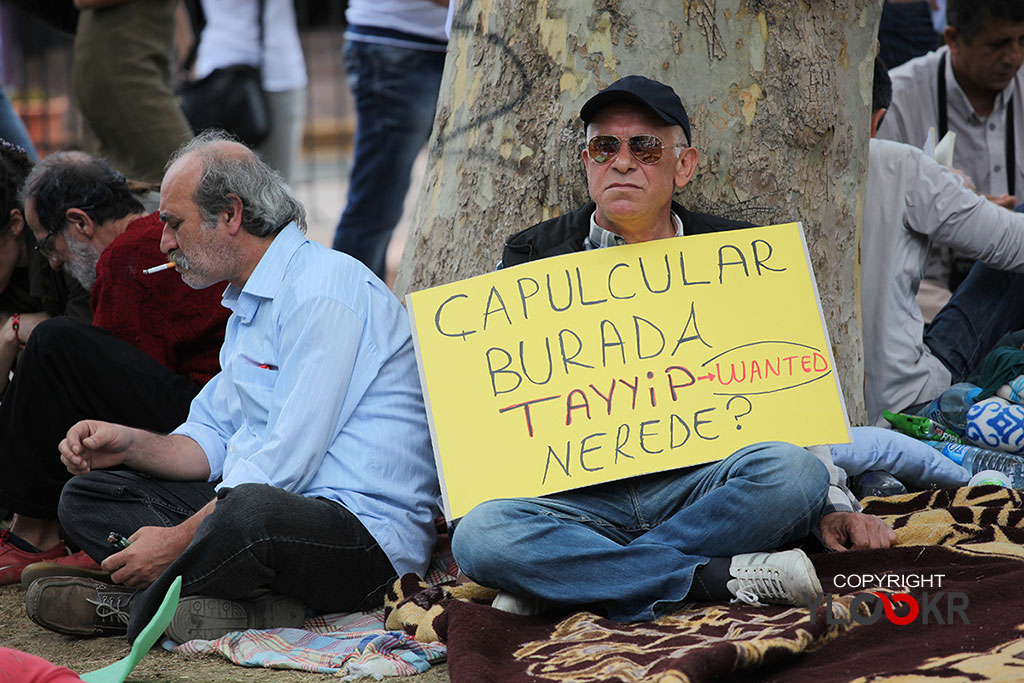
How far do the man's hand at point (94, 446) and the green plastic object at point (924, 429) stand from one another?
257 cm

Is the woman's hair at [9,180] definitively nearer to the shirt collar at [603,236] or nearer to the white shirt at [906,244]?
the shirt collar at [603,236]

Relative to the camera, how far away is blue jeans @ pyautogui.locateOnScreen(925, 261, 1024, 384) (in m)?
4.57

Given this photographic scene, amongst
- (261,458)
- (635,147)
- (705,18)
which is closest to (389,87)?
(705,18)

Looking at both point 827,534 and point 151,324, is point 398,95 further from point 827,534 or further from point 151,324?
point 827,534

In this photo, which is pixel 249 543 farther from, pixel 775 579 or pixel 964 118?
pixel 964 118

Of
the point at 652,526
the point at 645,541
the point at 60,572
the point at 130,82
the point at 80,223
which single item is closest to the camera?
the point at 645,541

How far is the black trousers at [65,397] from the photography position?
385 centimetres

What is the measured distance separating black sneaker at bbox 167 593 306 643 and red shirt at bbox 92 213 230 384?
1.01 m

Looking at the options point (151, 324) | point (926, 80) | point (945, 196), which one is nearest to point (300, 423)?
point (151, 324)

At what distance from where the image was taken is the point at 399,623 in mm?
3230

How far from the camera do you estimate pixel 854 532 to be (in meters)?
3.24

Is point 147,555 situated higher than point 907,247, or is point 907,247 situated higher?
point 907,247

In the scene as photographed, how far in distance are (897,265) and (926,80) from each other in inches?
69.9

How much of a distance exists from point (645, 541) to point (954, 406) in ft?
5.61
